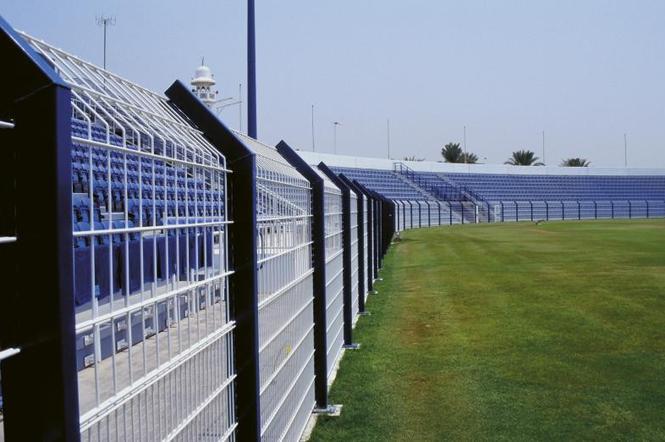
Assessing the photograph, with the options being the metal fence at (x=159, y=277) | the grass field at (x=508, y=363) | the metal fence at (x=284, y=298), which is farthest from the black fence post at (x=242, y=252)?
the grass field at (x=508, y=363)

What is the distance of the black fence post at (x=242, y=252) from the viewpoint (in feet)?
10.6

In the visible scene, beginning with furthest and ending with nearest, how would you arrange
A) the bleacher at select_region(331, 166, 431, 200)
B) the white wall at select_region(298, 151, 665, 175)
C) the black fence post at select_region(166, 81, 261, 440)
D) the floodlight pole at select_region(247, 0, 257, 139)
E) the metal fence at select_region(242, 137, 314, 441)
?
1. the bleacher at select_region(331, 166, 431, 200)
2. the white wall at select_region(298, 151, 665, 175)
3. the floodlight pole at select_region(247, 0, 257, 139)
4. the metal fence at select_region(242, 137, 314, 441)
5. the black fence post at select_region(166, 81, 261, 440)

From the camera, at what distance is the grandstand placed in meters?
1.46

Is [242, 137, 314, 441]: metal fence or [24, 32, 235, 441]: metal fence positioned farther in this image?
[242, 137, 314, 441]: metal fence

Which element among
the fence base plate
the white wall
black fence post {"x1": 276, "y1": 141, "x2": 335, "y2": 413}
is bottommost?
the fence base plate

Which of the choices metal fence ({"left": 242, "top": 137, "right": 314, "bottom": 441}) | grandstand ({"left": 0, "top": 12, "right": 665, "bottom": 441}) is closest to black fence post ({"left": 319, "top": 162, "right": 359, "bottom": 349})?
grandstand ({"left": 0, "top": 12, "right": 665, "bottom": 441})

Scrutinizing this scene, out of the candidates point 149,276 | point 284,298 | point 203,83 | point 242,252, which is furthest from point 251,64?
point 149,276

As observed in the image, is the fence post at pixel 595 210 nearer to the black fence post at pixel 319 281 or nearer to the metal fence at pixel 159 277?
the black fence post at pixel 319 281

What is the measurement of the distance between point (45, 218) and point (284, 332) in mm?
3032

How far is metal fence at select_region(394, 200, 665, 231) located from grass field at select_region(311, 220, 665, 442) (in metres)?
39.9

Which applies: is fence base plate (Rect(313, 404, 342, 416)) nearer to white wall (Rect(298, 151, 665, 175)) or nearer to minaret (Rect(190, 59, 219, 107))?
minaret (Rect(190, 59, 219, 107))

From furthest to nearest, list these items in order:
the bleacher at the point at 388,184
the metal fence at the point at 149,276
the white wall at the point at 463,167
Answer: the bleacher at the point at 388,184 → the white wall at the point at 463,167 → the metal fence at the point at 149,276

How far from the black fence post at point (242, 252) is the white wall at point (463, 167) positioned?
147 feet

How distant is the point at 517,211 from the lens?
218 feet
